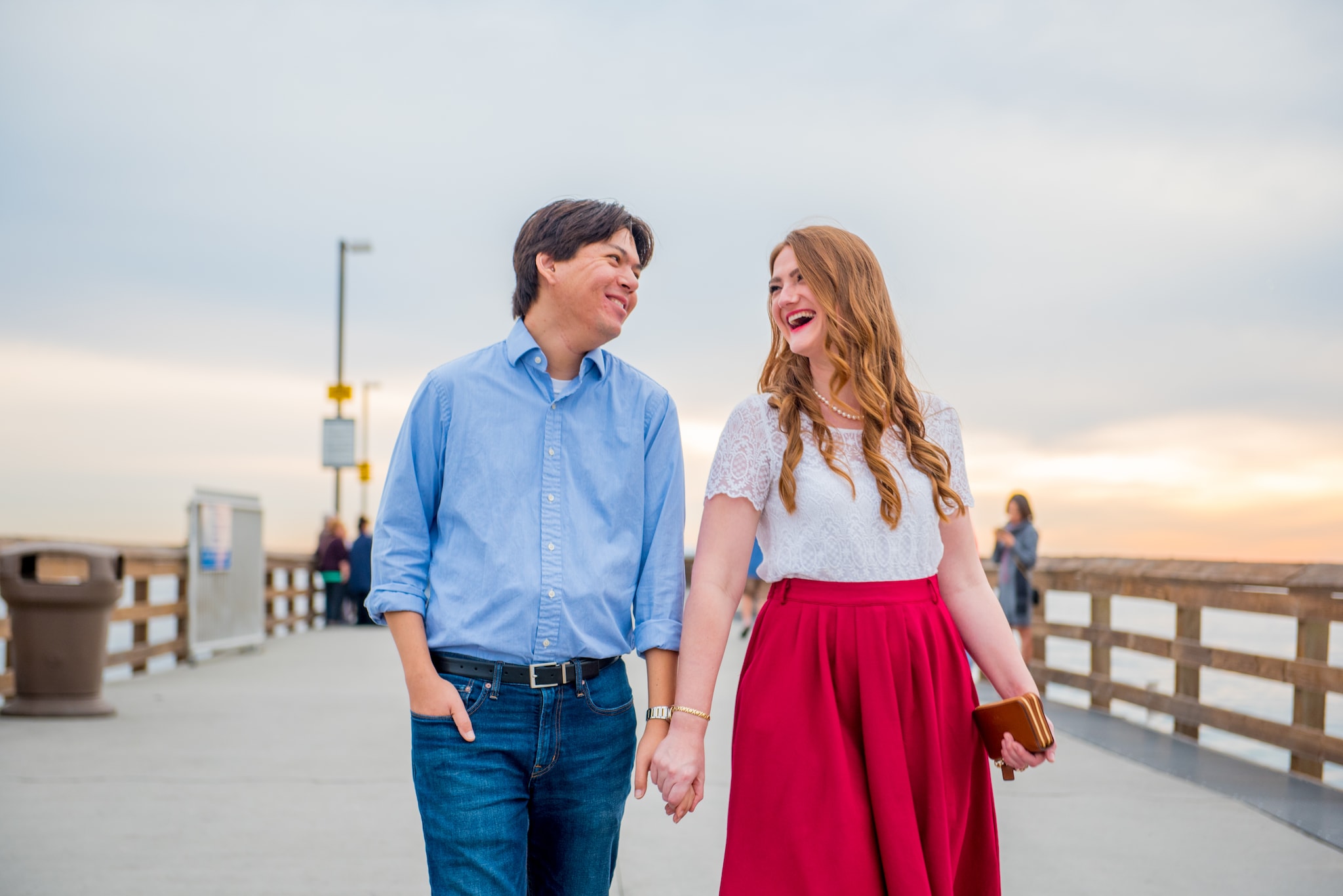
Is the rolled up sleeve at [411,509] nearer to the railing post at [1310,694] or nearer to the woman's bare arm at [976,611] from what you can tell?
the woman's bare arm at [976,611]

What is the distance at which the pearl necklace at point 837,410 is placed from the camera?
2.44 meters

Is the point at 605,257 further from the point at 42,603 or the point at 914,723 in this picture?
the point at 42,603

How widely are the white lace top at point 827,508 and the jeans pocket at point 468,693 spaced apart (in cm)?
58

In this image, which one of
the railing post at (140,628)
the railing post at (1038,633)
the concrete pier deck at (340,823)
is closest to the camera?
the concrete pier deck at (340,823)

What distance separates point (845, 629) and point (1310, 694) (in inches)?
202

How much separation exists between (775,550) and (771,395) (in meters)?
0.35

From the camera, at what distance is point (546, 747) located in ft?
7.25

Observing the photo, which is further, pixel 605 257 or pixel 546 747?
pixel 605 257

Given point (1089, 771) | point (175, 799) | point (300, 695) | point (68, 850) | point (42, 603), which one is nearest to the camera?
point (68, 850)

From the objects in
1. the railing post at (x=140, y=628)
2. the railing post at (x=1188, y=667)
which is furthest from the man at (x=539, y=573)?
the railing post at (x=140, y=628)

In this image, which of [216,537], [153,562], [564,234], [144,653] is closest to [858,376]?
[564,234]

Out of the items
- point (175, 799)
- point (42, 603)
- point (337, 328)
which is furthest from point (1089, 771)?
point (337, 328)

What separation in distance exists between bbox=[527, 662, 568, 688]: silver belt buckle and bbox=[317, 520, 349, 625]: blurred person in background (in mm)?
16994

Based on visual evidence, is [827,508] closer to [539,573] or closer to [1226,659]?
[539,573]
